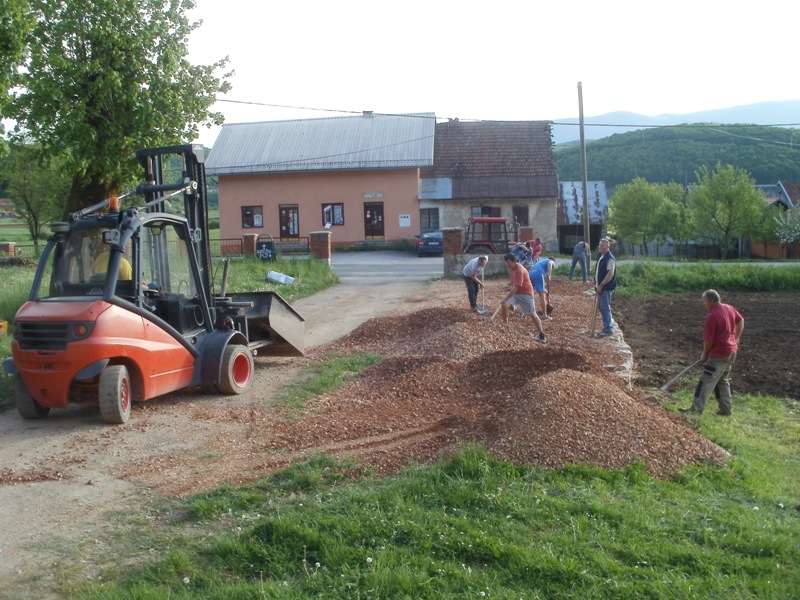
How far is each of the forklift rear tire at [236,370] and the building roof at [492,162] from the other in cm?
3701

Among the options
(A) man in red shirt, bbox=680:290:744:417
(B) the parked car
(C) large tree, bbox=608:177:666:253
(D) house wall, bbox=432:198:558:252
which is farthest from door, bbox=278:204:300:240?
(A) man in red shirt, bbox=680:290:744:417

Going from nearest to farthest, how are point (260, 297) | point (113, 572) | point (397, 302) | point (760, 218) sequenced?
point (113, 572) < point (260, 297) < point (397, 302) < point (760, 218)

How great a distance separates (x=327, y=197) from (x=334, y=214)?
1025 millimetres

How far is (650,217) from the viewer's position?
175 feet

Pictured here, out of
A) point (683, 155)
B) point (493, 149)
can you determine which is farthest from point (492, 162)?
point (683, 155)

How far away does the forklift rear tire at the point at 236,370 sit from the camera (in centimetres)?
1044

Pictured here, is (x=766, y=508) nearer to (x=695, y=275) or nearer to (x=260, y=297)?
(x=260, y=297)

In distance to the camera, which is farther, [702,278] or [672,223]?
[672,223]

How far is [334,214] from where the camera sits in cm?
4816

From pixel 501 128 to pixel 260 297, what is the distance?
136 feet

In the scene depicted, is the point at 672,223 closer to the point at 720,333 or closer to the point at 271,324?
the point at 720,333

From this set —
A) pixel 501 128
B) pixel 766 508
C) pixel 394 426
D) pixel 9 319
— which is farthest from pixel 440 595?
pixel 501 128

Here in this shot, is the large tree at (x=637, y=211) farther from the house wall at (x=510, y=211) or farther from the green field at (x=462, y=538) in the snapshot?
the green field at (x=462, y=538)

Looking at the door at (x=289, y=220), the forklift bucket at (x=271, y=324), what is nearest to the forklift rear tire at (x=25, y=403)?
the forklift bucket at (x=271, y=324)
